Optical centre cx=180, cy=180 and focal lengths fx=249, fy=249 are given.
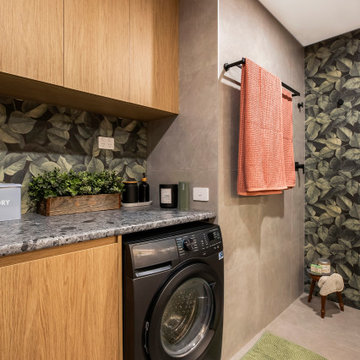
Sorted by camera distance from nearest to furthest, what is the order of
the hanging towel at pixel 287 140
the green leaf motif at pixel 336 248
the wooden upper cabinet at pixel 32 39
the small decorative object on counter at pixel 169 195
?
the wooden upper cabinet at pixel 32 39
the small decorative object on counter at pixel 169 195
the hanging towel at pixel 287 140
the green leaf motif at pixel 336 248

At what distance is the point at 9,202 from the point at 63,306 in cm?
64

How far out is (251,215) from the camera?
6.10 ft

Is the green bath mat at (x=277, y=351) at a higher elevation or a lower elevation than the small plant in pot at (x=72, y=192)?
→ lower

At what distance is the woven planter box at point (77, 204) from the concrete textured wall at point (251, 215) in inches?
28.2

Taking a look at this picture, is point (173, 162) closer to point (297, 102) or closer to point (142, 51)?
point (142, 51)

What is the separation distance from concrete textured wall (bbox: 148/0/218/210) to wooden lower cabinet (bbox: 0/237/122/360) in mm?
799

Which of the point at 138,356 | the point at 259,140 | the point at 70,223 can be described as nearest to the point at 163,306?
the point at 138,356

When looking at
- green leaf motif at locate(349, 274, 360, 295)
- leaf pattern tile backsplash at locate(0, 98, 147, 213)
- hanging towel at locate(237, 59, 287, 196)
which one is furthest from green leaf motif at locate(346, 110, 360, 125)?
leaf pattern tile backsplash at locate(0, 98, 147, 213)

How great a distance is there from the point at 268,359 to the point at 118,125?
1978mm

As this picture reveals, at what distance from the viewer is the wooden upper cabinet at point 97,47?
4.11 ft

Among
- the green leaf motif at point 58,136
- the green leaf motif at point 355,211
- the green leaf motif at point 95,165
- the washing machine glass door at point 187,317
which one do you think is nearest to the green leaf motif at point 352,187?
the green leaf motif at point 355,211

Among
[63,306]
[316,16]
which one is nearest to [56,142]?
[63,306]

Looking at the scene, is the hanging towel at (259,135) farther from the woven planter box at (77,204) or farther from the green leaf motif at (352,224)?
the green leaf motif at (352,224)

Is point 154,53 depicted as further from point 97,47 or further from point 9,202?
point 9,202
